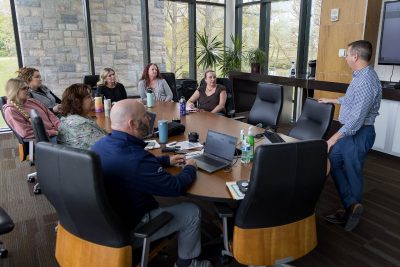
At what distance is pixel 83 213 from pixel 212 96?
9.66 ft

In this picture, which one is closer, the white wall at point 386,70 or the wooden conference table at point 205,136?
the wooden conference table at point 205,136

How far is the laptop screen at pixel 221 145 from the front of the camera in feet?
6.75

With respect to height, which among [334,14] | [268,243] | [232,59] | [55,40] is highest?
[334,14]

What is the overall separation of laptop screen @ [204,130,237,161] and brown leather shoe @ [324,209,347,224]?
3.99 feet

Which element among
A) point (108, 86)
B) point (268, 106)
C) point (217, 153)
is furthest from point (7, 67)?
point (217, 153)

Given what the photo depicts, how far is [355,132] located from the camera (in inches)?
97.3

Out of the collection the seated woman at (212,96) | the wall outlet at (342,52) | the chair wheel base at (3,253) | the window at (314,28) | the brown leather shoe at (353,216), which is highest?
the window at (314,28)

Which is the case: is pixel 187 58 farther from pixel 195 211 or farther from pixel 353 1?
pixel 195 211

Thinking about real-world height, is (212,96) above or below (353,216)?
above

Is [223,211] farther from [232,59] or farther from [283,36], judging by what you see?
[232,59]

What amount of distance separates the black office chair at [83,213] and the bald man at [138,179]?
0.13 m

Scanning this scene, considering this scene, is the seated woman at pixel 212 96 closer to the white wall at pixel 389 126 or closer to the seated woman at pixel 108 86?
the seated woman at pixel 108 86

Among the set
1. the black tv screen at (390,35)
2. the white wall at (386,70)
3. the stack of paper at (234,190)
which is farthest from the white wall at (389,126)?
the stack of paper at (234,190)

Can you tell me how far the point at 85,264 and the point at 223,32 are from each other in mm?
6528
